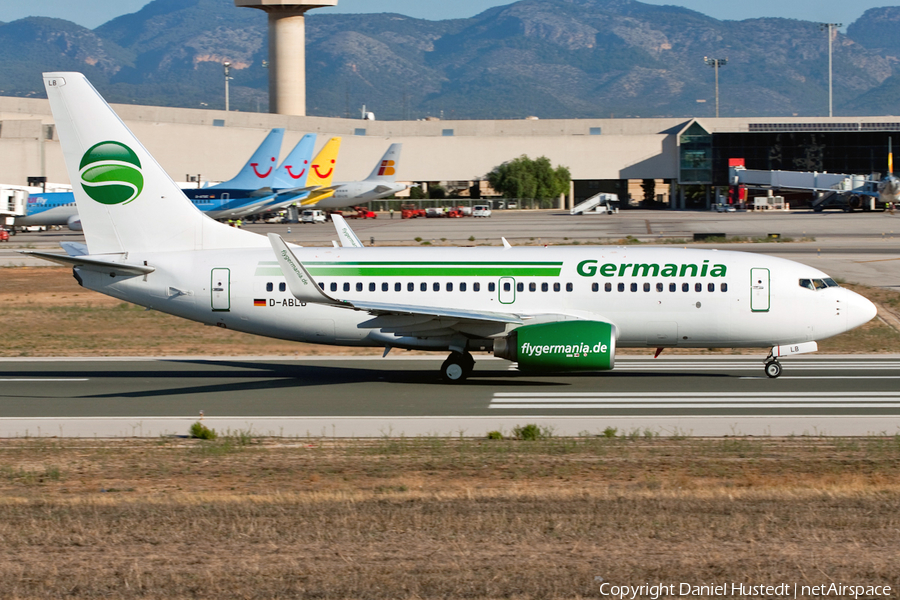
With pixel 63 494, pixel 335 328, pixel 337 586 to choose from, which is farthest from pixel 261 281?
pixel 337 586

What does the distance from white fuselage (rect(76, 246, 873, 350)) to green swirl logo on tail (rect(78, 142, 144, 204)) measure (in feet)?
5.87

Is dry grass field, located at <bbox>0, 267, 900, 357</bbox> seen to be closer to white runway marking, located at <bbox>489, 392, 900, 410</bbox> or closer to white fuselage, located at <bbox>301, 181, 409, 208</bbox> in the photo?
white runway marking, located at <bbox>489, 392, 900, 410</bbox>

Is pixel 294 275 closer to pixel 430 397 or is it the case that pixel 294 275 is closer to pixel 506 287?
pixel 430 397

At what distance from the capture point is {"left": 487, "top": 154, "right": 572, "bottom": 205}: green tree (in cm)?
16088

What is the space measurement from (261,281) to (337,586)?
17197 mm

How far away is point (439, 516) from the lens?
12617 mm

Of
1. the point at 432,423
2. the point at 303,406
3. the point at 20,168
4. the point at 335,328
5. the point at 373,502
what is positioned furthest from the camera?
the point at 20,168

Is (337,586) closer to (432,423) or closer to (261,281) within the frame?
(432,423)

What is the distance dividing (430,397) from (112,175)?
11197 millimetres

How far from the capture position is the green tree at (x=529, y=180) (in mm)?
160875

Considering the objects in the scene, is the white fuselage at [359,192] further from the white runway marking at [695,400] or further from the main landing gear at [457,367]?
the white runway marking at [695,400]

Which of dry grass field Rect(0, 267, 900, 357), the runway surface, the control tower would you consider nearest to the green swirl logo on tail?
the runway surface

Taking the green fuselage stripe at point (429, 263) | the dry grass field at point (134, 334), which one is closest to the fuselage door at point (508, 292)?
the green fuselage stripe at point (429, 263)

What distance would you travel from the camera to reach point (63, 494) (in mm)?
14211
